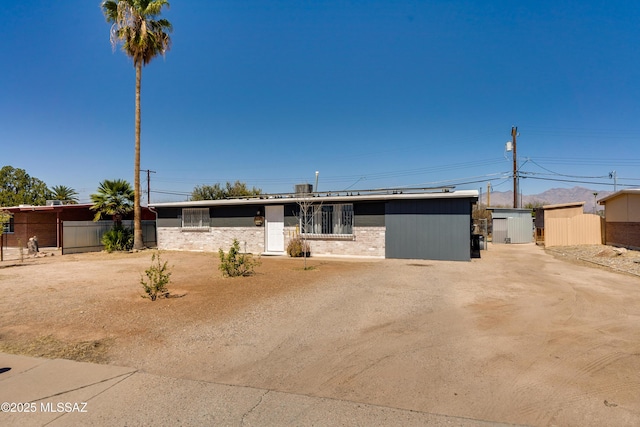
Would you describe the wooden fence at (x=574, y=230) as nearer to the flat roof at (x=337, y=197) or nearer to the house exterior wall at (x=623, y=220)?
the house exterior wall at (x=623, y=220)

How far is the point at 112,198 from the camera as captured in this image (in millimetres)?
19484

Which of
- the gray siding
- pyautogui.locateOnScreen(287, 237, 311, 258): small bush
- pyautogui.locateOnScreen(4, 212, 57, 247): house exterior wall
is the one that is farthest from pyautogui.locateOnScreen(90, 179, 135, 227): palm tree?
the gray siding

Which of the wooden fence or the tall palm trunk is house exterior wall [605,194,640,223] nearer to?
the wooden fence

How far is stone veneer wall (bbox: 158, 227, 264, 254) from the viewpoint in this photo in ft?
59.2

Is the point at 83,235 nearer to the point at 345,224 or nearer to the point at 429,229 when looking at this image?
the point at 345,224

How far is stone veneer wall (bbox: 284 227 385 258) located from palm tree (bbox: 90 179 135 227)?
37.0ft

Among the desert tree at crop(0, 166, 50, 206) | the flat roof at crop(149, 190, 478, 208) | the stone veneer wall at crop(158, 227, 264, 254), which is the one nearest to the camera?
the flat roof at crop(149, 190, 478, 208)

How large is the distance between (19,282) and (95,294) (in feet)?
11.9

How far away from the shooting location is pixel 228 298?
7.50 metres

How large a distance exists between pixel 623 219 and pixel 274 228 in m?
17.5

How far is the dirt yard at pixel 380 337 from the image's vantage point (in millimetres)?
3418

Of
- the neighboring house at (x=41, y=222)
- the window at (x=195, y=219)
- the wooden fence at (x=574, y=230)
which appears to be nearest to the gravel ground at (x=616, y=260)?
the wooden fence at (x=574, y=230)

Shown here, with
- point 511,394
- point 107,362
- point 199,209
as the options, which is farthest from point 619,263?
point 199,209

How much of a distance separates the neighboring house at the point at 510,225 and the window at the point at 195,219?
824 inches
